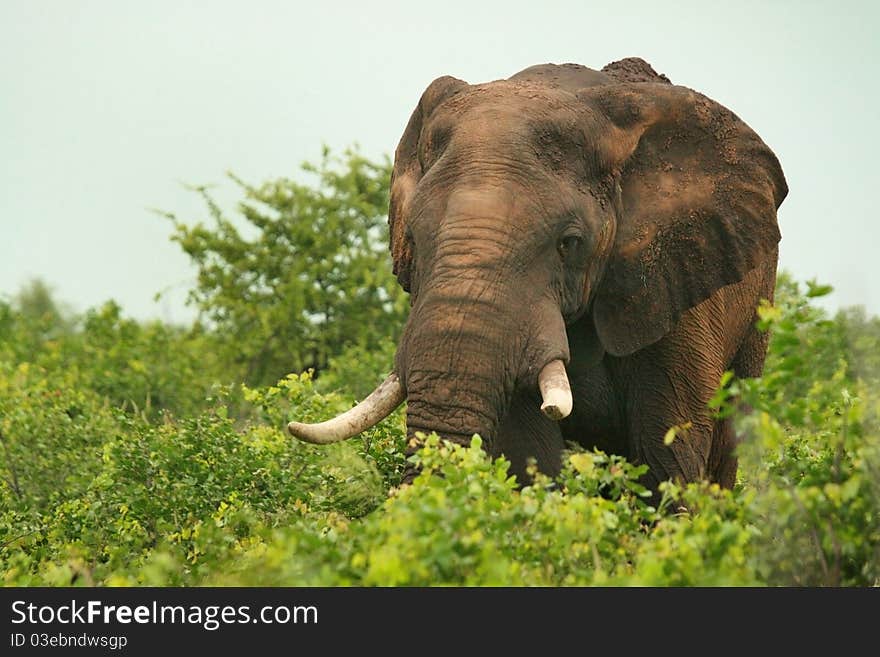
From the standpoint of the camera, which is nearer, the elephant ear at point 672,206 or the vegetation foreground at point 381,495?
the vegetation foreground at point 381,495

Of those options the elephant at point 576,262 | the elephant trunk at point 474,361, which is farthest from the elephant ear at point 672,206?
the elephant trunk at point 474,361

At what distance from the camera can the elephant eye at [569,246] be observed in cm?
760

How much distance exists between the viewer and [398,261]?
8242 millimetres

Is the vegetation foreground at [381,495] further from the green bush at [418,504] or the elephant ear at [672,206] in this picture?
the elephant ear at [672,206]

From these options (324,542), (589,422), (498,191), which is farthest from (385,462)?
(324,542)

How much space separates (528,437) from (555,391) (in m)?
1.33

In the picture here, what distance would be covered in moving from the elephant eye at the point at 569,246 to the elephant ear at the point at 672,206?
0.47m

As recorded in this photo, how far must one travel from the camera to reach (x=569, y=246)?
301 inches

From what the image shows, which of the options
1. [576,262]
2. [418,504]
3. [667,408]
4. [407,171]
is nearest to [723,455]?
[667,408]

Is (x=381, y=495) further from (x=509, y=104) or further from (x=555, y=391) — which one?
(x=509, y=104)

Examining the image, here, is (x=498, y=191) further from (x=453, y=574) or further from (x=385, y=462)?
(x=453, y=574)

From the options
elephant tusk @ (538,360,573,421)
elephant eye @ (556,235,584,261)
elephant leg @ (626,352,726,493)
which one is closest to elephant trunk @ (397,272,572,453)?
elephant tusk @ (538,360,573,421)

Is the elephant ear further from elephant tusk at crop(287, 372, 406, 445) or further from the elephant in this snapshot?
elephant tusk at crop(287, 372, 406, 445)
